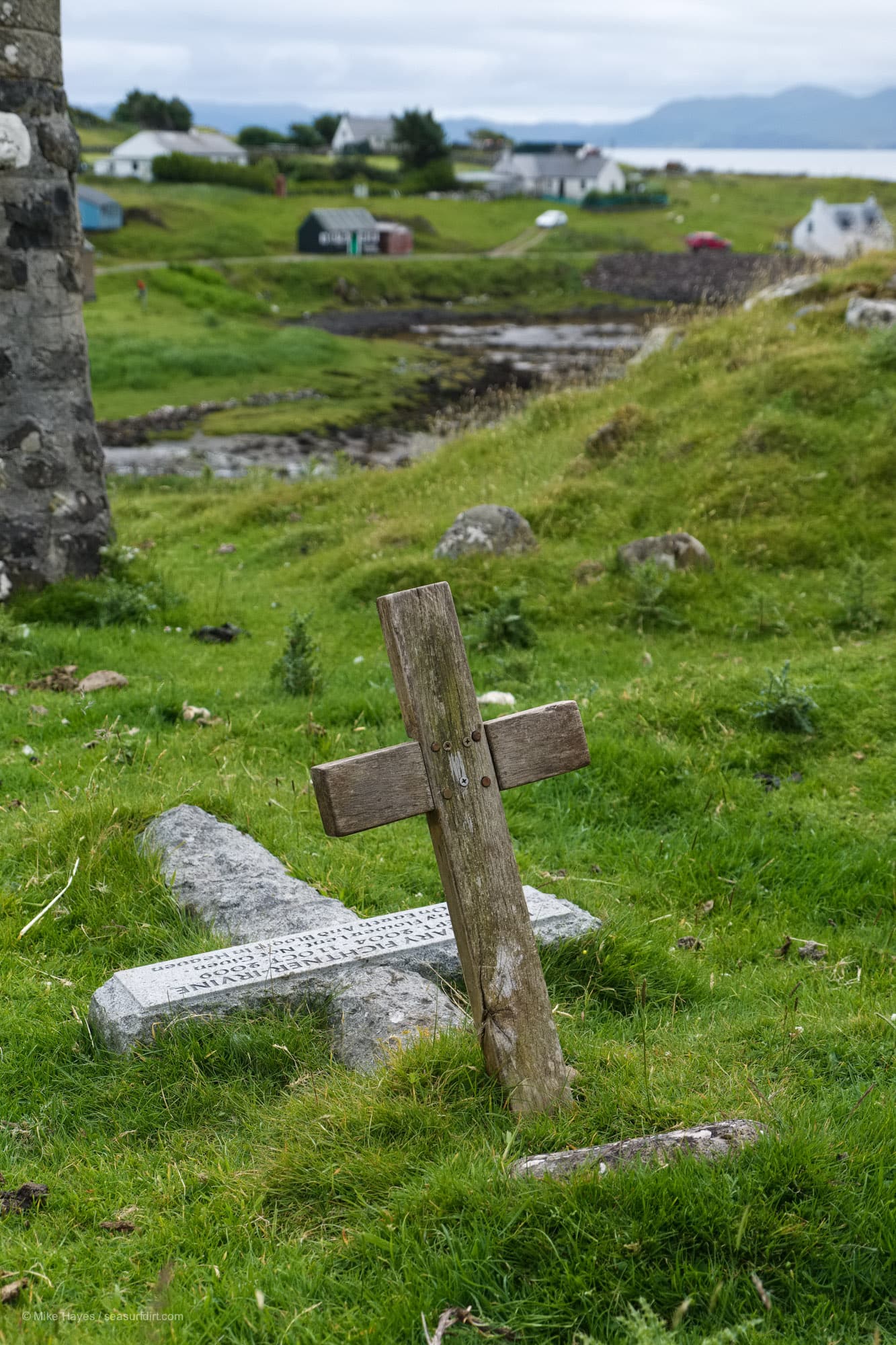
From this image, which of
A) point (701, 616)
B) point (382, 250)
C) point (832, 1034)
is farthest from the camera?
point (382, 250)

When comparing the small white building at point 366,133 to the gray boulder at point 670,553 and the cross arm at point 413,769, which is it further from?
the cross arm at point 413,769

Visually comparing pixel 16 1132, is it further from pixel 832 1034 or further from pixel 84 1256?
pixel 832 1034

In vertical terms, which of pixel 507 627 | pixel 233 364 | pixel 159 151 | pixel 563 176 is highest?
pixel 159 151

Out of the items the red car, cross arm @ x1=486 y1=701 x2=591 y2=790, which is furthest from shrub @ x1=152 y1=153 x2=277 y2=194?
cross arm @ x1=486 y1=701 x2=591 y2=790

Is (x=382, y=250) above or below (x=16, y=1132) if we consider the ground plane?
above

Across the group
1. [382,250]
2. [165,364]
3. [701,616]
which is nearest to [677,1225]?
[701,616]

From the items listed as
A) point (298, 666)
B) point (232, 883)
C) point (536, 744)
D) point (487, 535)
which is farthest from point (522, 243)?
point (536, 744)

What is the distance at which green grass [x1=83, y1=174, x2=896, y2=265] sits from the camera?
2630 inches

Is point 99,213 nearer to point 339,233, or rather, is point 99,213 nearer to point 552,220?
point 339,233

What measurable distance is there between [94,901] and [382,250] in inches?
2956

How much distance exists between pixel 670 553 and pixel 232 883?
6.69m

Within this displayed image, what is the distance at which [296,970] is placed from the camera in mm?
4938

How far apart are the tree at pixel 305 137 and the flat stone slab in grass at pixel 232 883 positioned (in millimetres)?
130139

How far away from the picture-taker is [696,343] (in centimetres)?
1755
